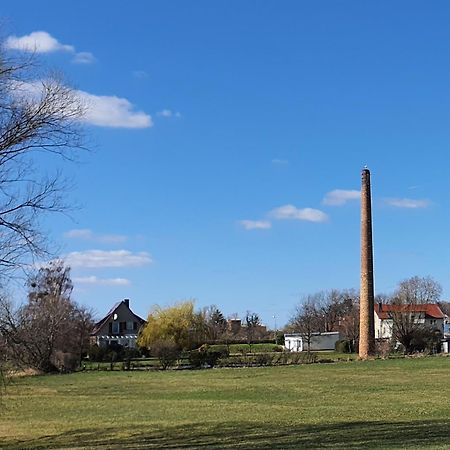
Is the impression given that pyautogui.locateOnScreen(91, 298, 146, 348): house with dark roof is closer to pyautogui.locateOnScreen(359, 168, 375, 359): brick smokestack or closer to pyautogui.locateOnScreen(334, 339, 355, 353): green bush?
pyautogui.locateOnScreen(334, 339, 355, 353): green bush

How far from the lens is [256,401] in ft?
99.8

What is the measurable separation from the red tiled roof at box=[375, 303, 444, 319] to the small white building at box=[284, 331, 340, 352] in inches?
336

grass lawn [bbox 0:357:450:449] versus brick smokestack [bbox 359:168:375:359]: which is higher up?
brick smokestack [bbox 359:168:375:359]

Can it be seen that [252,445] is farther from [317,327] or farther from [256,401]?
[317,327]

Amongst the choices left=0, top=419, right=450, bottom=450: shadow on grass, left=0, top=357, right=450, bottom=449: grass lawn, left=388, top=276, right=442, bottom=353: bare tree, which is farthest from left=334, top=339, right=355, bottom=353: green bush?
left=0, top=419, right=450, bottom=450: shadow on grass

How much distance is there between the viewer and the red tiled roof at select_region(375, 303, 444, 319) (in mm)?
96275

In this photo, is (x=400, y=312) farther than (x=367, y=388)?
Yes

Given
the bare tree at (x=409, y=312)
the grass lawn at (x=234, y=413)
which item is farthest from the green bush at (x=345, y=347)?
the grass lawn at (x=234, y=413)

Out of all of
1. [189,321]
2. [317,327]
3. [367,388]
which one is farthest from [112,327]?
[367,388]

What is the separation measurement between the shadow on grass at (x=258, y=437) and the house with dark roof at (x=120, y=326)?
81.3 m

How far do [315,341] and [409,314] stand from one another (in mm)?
17274

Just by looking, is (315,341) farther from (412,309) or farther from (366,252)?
(366,252)

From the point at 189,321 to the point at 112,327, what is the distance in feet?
75.2

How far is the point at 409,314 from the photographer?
93.6 meters
